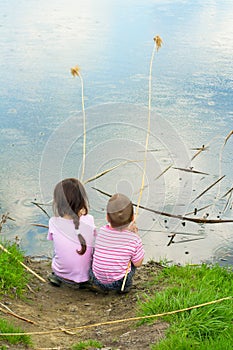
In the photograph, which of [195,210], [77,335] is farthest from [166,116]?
[77,335]

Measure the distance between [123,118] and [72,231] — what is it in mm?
2873

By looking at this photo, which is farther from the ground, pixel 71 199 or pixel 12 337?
pixel 71 199

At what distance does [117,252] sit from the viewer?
3.46m

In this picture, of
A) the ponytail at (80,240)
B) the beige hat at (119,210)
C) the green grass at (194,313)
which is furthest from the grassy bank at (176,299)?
the beige hat at (119,210)

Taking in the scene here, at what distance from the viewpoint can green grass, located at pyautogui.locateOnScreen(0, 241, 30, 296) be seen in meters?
3.39

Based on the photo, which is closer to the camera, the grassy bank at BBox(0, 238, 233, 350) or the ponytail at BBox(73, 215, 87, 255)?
the grassy bank at BBox(0, 238, 233, 350)

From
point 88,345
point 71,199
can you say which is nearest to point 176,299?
point 88,345

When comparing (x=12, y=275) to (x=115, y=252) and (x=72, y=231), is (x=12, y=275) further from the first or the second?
(x=115, y=252)

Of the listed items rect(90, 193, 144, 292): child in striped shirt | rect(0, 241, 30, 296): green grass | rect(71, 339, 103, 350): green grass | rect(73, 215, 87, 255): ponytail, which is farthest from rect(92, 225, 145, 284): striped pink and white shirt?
rect(71, 339, 103, 350): green grass

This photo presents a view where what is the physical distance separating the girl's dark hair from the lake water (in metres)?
0.86

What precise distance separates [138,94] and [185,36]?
2.81 meters

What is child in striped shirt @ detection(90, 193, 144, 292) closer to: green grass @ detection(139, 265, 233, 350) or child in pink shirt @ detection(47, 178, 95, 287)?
child in pink shirt @ detection(47, 178, 95, 287)

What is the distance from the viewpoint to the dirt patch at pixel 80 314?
9.12 feet

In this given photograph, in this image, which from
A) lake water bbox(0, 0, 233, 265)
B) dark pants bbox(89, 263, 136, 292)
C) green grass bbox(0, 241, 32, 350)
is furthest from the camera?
lake water bbox(0, 0, 233, 265)
